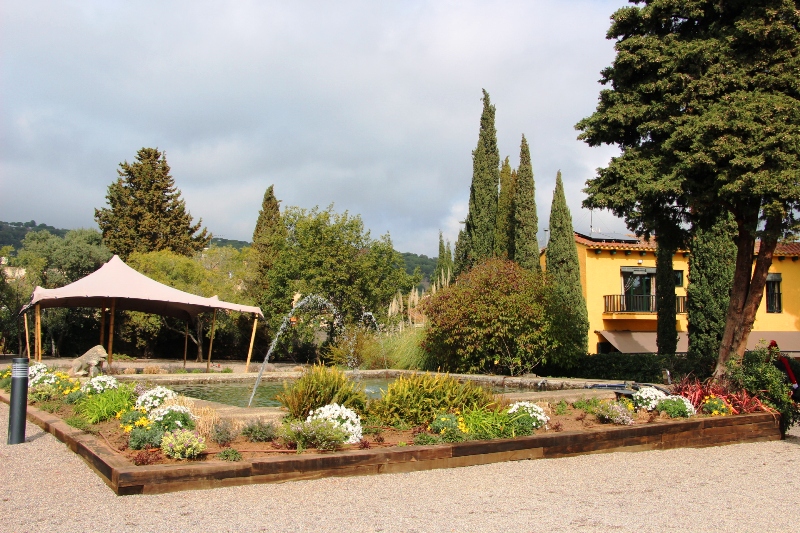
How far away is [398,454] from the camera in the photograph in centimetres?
666

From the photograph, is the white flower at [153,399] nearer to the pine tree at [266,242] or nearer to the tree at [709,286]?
the tree at [709,286]

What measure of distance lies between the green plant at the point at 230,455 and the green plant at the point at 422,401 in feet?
7.50

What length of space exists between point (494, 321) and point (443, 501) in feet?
37.5

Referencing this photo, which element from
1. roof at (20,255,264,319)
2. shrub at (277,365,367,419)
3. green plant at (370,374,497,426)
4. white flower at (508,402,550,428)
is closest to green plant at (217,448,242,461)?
shrub at (277,365,367,419)

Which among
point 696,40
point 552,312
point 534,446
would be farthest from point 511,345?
point 534,446

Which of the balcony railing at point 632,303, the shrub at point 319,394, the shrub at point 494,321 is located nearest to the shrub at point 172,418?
the shrub at point 319,394

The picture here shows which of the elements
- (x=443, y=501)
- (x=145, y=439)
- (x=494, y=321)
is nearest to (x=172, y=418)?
(x=145, y=439)

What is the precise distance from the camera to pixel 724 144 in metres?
10.4

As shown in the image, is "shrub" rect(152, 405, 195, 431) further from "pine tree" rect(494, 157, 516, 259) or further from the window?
the window

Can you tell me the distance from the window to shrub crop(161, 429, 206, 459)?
31.1 m

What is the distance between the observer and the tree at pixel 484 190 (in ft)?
95.9

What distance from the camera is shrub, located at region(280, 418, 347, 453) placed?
6.73 m

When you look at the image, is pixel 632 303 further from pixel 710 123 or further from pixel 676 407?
pixel 676 407

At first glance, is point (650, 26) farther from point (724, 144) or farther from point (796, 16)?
point (724, 144)
